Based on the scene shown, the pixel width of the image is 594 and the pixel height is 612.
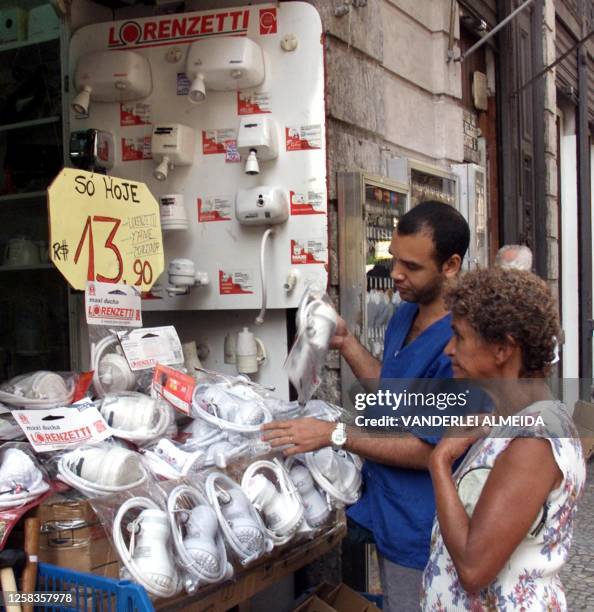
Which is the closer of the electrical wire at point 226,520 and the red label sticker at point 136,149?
the electrical wire at point 226,520

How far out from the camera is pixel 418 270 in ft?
7.74

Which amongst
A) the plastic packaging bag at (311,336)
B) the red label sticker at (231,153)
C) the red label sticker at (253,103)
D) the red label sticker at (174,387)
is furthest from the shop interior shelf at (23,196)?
the plastic packaging bag at (311,336)

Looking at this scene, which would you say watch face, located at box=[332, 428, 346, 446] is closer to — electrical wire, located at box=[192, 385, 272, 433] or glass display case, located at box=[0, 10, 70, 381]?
electrical wire, located at box=[192, 385, 272, 433]

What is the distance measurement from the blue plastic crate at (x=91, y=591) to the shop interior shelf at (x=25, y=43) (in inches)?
109

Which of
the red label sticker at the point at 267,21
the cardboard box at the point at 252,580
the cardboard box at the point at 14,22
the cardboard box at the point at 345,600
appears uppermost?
the cardboard box at the point at 14,22

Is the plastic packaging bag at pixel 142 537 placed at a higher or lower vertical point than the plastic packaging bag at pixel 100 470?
lower

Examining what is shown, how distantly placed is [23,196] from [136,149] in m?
0.60

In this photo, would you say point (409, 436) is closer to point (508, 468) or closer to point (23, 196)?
point (508, 468)

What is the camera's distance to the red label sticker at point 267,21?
11.7ft

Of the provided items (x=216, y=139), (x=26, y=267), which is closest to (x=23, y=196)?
(x=26, y=267)

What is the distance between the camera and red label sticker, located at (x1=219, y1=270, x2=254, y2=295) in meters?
3.65

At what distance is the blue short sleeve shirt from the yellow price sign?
3.54 ft

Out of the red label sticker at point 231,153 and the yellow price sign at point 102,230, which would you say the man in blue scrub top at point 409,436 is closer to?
the yellow price sign at point 102,230

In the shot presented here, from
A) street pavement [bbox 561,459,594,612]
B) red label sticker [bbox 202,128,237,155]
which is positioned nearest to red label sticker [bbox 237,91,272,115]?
red label sticker [bbox 202,128,237,155]
